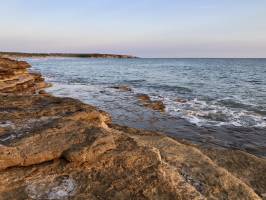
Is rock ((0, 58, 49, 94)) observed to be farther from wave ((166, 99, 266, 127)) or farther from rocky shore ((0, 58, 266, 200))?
rocky shore ((0, 58, 266, 200))

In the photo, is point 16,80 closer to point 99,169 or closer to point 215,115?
point 215,115

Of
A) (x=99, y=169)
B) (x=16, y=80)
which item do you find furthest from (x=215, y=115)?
(x=16, y=80)

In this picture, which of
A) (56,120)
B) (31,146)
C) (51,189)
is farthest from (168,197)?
(56,120)

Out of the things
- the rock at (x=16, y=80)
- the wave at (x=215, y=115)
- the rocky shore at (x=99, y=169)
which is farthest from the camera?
the rock at (x=16, y=80)

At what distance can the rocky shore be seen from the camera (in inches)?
184

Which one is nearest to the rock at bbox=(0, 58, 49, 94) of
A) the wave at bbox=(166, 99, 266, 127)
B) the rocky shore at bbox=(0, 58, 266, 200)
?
the wave at bbox=(166, 99, 266, 127)

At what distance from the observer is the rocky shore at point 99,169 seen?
4.68 m

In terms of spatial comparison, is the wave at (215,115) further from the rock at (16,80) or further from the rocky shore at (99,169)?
the rock at (16,80)

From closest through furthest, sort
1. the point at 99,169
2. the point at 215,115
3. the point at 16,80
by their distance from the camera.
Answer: the point at 99,169, the point at 215,115, the point at 16,80

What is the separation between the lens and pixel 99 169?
16.8 feet

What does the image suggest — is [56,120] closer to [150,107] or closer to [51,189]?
[51,189]

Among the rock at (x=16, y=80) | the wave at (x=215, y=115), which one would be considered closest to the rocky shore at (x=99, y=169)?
the wave at (x=215, y=115)

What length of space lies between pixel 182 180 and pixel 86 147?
163 cm

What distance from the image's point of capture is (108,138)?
18.7 feet
